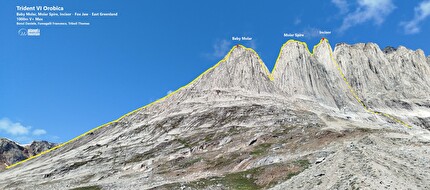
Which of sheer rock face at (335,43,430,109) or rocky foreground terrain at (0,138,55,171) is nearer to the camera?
sheer rock face at (335,43,430,109)

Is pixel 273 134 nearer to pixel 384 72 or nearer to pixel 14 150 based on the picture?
pixel 384 72

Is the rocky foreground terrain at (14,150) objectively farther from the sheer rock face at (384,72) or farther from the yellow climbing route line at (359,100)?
the sheer rock face at (384,72)

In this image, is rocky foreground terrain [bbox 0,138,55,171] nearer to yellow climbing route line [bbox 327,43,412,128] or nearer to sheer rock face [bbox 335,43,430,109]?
yellow climbing route line [bbox 327,43,412,128]

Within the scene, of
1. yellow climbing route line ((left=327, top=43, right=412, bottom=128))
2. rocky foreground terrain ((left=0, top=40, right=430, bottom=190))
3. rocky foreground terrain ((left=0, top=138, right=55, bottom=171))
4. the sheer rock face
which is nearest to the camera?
rocky foreground terrain ((left=0, top=40, right=430, bottom=190))

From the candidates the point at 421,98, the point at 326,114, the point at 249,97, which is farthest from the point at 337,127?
the point at 421,98

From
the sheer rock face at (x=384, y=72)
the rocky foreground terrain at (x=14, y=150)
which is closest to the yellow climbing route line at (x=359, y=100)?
the sheer rock face at (x=384, y=72)

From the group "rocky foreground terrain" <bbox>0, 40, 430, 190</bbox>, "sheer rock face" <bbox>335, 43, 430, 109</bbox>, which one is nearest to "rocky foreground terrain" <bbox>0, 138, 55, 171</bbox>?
"rocky foreground terrain" <bbox>0, 40, 430, 190</bbox>

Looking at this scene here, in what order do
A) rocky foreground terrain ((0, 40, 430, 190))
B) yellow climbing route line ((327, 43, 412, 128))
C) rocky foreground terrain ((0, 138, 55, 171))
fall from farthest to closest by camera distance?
rocky foreground terrain ((0, 138, 55, 171)) < yellow climbing route line ((327, 43, 412, 128)) < rocky foreground terrain ((0, 40, 430, 190))

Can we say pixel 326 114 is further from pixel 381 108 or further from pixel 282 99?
pixel 381 108
